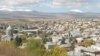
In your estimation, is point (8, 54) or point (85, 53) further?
point (85, 53)

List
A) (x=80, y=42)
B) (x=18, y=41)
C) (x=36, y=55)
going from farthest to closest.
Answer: (x=80, y=42), (x=18, y=41), (x=36, y=55)

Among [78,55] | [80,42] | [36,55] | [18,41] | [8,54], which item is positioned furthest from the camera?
[80,42]

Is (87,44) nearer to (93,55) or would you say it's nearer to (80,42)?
(80,42)

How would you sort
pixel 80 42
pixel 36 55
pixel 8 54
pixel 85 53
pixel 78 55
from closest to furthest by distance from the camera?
pixel 8 54, pixel 36 55, pixel 78 55, pixel 85 53, pixel 80 42

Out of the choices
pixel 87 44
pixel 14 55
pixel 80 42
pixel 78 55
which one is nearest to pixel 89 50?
pixel 78 55

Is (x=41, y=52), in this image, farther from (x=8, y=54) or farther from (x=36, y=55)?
(x=8, y=54)

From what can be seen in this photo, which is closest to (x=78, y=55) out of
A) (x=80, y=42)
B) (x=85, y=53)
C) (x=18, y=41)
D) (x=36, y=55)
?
(x=85, y=53)

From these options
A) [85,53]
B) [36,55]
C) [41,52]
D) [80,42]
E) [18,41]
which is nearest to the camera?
[36,55]

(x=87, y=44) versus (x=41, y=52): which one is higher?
(x=41, y=52)

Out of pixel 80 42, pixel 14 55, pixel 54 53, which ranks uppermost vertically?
pixel 14 55
